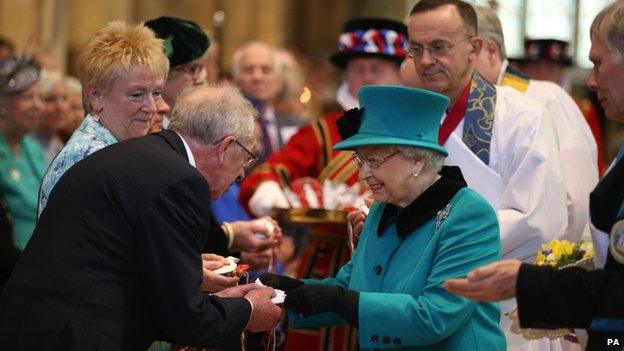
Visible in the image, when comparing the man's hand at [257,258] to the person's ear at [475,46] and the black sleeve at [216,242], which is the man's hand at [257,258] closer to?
the black sleeve at [216,242]

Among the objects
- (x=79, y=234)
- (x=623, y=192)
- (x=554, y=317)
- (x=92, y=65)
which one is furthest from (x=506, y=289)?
(x=92, y=65)

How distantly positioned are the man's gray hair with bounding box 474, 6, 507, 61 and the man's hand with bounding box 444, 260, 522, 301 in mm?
2866

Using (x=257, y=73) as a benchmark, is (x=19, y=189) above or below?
below

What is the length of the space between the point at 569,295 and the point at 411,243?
82cm

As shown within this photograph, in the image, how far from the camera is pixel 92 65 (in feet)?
18.5

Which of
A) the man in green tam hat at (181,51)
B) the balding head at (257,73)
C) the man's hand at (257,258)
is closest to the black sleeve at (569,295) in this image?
the man's hand at (257,258)

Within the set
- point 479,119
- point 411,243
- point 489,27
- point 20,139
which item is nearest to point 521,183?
point 479,119

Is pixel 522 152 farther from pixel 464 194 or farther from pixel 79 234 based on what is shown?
pixel 79 234

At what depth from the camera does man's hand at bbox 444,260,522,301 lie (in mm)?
4297

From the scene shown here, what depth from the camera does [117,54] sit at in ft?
18.4

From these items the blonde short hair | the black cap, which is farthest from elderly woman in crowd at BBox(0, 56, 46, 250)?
the blonde short hair

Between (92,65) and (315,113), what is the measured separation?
9543 mm

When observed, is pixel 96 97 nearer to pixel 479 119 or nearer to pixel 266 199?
pixel 479 119

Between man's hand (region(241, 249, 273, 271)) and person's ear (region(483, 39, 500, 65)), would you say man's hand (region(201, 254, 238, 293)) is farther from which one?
person's ear (region(483, 39, 500, 65))
